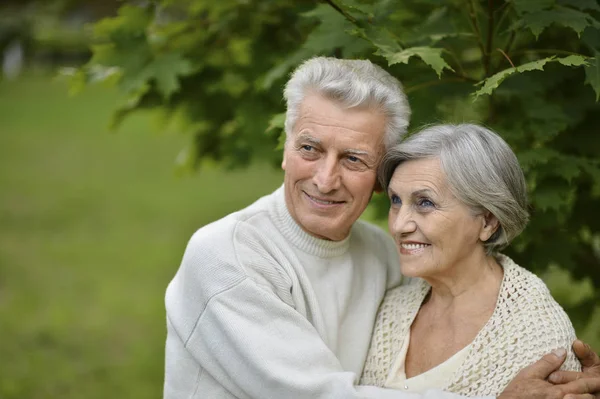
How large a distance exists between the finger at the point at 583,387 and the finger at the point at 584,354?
0.08m

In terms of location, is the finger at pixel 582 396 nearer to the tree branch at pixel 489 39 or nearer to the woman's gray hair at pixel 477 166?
the woman's gray hair at pixel 477 166

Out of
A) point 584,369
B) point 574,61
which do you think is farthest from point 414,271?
point 574,61

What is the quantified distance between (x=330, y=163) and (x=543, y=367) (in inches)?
36.0

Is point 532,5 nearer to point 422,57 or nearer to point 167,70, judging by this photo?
point 422,57

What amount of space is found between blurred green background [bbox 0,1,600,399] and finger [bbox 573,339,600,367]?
2.78ft

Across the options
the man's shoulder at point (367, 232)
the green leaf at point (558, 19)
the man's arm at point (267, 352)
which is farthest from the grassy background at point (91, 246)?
the man's arm at point (267, 352)

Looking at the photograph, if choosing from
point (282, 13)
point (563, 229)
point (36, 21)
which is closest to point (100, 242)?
point (36, 21)

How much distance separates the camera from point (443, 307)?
2.72m

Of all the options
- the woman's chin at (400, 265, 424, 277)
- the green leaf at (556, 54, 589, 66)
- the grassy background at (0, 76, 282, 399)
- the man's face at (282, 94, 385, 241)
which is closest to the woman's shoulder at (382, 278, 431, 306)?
the woman's chin at (400, 265, 424, 277)

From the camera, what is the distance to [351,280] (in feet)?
9.21

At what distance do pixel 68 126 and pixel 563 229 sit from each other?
528 inches

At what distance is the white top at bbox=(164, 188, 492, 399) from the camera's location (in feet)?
7.84

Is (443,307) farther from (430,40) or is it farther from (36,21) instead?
(36,21)

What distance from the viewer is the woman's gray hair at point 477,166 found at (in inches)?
97.8
